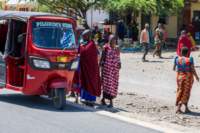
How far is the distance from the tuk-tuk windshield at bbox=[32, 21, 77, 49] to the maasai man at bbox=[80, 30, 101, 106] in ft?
1.08

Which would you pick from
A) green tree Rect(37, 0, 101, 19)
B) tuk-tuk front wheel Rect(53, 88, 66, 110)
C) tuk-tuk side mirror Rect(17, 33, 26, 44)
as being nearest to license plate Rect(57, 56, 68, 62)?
tuk-tuk front wheel Rect(53, 88, 66, 110)

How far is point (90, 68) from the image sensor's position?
1266 cm

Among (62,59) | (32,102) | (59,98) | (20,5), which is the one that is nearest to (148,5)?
(20,5)

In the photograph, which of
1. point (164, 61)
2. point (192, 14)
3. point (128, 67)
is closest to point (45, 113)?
point (128, 67)

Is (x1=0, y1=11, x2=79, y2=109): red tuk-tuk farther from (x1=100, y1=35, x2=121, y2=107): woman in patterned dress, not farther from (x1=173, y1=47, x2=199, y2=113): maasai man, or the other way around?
(x1=173, y1=47, x2=199, y2=113): maasai man

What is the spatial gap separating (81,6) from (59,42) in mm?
24785

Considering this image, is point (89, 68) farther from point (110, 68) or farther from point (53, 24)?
point (53, 24)

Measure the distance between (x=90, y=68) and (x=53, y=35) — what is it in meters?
1.11

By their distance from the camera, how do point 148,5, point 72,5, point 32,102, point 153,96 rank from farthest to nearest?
point 72,5 → point 148,5 → point 153,96 → point 32,102

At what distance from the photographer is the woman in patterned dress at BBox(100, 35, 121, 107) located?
12.5 meters

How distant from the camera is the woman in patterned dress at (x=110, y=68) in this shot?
41.1ft

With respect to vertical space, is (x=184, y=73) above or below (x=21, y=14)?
below

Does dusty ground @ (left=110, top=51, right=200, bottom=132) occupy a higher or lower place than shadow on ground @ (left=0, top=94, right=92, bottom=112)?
lower

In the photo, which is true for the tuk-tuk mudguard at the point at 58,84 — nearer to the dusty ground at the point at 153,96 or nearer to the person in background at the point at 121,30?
the dusty ground at the point at 153,96
